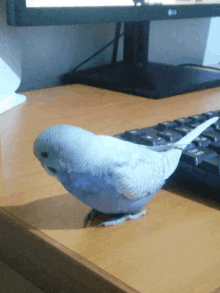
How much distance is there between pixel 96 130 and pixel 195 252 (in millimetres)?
265

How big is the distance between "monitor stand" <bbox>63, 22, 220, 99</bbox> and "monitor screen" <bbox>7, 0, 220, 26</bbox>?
105mm

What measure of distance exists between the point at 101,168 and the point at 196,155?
4.6 inches

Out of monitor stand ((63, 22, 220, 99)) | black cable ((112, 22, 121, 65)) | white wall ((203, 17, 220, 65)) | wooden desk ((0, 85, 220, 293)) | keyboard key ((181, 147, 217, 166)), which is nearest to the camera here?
wooden desk ((0, 85, 220, 293))

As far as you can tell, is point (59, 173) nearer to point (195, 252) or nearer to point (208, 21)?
point (195, 252)

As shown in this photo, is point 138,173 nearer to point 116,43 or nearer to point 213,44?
point 116,43

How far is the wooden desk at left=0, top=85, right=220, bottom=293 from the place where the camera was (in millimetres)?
216

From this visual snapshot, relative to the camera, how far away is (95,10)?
60cm

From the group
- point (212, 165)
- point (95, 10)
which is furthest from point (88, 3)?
point (212, 165)

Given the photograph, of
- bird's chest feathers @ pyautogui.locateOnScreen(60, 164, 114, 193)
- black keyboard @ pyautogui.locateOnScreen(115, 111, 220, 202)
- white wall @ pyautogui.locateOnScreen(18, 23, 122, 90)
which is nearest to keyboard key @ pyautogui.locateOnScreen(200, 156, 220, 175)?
black keyboard @ pyautogui.locateOnScreen(115, 111, 220, 202)

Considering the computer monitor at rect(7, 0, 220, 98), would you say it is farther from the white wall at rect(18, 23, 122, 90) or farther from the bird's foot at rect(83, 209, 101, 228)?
the bird's foot at rect(83, 209, 101, 228)

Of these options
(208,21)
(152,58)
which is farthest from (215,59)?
(152,58)

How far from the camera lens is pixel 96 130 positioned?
47 cm

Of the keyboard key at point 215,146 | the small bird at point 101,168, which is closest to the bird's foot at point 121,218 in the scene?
the small bird at point 101,168

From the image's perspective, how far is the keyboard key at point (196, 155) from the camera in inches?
12.9
